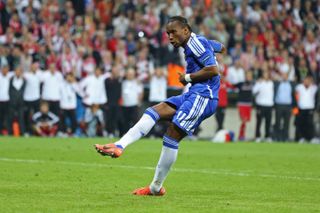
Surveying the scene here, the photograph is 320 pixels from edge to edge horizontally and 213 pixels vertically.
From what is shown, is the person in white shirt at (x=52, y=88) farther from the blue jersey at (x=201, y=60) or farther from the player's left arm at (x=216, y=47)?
the blue jersey at (x=201, y=60)

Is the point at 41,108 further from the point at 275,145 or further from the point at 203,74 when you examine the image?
the point at 203,74

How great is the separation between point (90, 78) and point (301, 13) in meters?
8.98

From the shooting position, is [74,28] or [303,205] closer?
[303,205]

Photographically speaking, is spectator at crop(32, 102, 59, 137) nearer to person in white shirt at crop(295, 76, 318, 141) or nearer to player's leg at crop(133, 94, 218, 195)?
person in white shirt at crop(295, 76, 318, 141)

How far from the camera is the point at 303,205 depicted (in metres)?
10.5

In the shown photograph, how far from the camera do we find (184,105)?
1122cm

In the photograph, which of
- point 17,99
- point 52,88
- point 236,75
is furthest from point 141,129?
point 236,75

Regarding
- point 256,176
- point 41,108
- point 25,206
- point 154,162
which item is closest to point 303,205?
point 25,206

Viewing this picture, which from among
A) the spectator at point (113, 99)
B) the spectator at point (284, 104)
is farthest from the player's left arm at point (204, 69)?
the spectator at point (284, 104)

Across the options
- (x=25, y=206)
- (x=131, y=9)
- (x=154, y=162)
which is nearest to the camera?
(x=25, y=206)

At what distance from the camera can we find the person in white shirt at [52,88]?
2666cm

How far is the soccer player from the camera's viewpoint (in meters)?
11.2

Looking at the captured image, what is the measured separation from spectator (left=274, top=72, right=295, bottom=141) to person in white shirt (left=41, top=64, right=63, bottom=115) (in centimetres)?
675

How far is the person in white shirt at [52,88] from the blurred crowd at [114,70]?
3 centimetres
